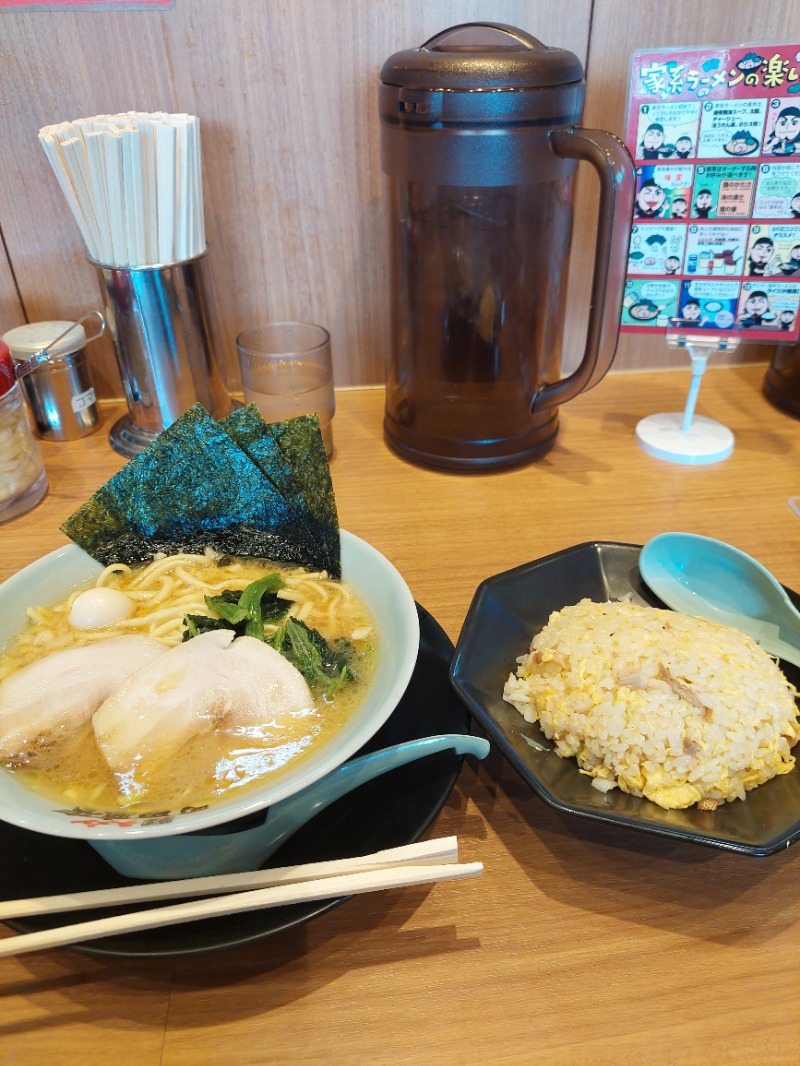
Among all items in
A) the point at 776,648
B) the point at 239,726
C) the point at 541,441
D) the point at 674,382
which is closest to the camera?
the point at 239,726

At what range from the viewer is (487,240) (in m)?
1.09

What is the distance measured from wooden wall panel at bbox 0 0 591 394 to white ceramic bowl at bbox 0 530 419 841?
0.66 meters

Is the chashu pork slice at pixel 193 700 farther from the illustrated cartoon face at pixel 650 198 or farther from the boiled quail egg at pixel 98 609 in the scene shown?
the illustrated cartoon face at pixel 650 198

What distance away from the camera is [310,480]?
865 mm

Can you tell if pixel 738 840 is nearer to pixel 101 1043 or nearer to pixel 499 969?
pixel 499 969

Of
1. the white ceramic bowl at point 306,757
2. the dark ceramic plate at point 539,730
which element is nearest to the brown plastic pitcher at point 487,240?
the dark ceramic plate at point 539,730

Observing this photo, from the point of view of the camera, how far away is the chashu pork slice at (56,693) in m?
0.65

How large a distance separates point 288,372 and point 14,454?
17.3 inches

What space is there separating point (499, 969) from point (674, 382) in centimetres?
122

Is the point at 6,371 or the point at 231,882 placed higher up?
the point at 6,371

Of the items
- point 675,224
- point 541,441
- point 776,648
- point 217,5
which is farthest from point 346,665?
point 217,5

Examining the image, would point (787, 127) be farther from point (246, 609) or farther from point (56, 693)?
point (56, 693)

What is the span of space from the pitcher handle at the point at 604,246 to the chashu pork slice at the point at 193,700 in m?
0.67

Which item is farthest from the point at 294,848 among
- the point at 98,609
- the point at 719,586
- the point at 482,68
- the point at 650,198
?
the point at 650,198
